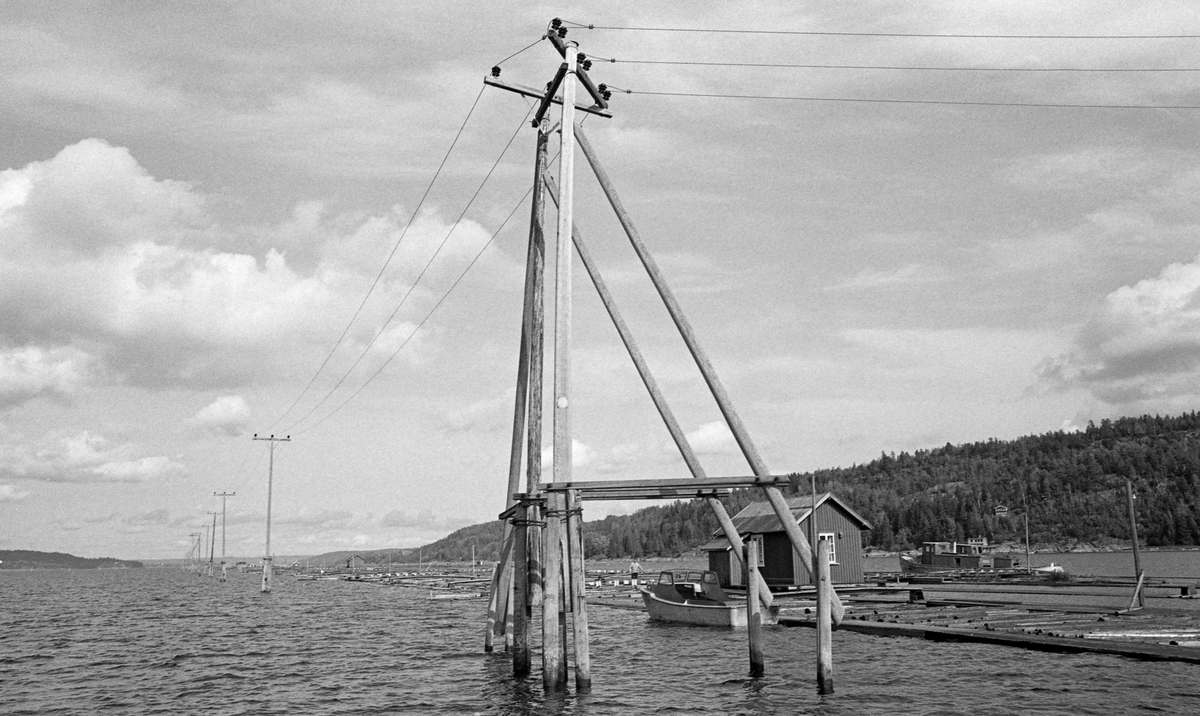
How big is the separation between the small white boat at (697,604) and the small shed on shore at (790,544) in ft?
22.4

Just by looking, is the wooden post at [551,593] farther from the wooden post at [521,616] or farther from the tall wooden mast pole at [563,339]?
the wooden post at [521,616]

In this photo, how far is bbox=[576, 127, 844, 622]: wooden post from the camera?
25.5m

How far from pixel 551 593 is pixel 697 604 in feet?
74.3

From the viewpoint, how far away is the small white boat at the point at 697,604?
41125 millimetres

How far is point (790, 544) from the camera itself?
52000 millimetres

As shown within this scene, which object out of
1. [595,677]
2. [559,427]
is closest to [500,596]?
[595,677]

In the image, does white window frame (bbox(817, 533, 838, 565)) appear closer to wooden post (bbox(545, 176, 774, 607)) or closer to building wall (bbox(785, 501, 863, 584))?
building wall (bbox(785, 501, 863, 584))

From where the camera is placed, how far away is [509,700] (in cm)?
2438

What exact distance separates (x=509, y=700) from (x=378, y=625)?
34.3 meters

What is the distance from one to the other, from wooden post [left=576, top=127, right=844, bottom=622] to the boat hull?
1397 cm

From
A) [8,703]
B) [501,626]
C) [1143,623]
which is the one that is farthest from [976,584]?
[8,703]

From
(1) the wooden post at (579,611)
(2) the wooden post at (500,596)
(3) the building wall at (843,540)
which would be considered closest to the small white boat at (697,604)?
(3) the building wall at (843,540)

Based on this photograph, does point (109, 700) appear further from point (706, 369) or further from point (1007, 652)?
point (1007, 652)

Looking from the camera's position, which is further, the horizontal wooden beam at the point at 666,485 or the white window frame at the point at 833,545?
the white window frame at the point at 833,545
